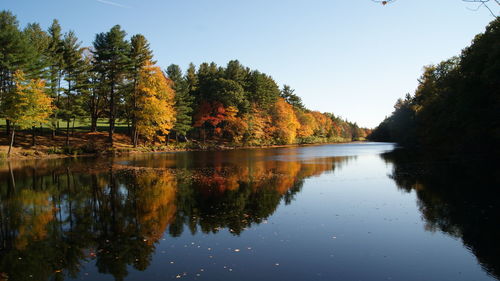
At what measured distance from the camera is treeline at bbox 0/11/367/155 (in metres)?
35.8

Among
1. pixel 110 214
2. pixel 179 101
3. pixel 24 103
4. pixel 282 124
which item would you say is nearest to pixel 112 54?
pixel 24 103

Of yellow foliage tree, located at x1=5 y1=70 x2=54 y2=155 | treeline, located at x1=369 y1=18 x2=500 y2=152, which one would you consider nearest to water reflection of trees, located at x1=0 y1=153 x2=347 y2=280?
yellow foliage tree, located at x1=5 y1=70 x2=54 y2=155

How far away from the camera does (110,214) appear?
11.9 metres

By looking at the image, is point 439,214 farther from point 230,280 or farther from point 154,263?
point 154,263

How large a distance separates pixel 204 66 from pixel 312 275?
244ft

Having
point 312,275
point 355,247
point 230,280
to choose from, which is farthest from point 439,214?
point 230,280

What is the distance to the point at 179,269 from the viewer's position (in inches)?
279

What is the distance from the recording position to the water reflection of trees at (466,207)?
838 cm

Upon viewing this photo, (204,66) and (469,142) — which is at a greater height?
(204,66)

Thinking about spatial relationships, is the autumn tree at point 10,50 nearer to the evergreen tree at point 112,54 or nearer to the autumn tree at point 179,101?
the evergreen tree at point 112,54

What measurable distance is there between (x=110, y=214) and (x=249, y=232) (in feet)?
17.7

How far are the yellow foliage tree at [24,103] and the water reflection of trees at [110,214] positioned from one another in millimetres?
16329

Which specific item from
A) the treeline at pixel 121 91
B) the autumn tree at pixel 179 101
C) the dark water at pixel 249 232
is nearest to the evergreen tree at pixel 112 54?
the treeline at pixel 121 91

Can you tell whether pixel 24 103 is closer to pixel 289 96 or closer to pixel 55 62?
pixel 55 62
